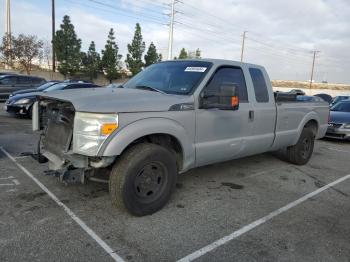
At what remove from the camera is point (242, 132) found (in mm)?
5043

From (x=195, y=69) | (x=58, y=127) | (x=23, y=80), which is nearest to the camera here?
(x=58, y=127)

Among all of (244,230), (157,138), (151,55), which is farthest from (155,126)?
(151,55)

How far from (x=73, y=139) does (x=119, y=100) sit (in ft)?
2.11

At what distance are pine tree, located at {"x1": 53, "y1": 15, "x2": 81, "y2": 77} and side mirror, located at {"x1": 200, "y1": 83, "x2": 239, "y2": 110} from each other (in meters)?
42.1

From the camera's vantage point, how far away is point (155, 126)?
3.80 meters

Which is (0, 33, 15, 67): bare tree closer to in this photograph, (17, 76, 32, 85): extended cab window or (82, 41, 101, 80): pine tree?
(82, 41, 101, 80): pine tree

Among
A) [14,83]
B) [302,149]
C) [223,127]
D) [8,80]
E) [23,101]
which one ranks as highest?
[8,80]

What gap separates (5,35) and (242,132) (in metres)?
41.9

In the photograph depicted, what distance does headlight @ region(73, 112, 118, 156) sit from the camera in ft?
11.3

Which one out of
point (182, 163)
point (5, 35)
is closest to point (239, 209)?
point (182, 163)

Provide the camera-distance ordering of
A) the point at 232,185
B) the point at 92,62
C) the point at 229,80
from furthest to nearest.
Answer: the point at 92,62 < the point at 232,185 < the point at 229,80

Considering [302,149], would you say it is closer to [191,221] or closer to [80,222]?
[191,221]

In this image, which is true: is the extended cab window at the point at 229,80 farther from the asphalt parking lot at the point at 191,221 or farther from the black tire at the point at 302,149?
the black tire at the point at 302,149

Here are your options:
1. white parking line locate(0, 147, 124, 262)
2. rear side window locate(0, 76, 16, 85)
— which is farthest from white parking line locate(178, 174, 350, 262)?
rear side window locate(0, 76, 16, 85)
